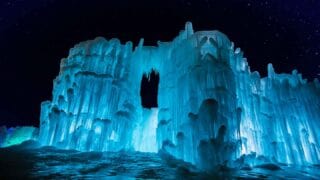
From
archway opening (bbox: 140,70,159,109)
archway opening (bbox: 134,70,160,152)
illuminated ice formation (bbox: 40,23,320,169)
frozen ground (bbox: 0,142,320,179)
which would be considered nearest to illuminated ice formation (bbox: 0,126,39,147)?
illuminated ice formation (bbox: 40,23,320,169)

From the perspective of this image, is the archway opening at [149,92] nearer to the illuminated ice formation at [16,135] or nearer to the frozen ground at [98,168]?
the illuminated ice formation at [16,135]

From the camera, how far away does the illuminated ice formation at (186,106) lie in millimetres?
21016

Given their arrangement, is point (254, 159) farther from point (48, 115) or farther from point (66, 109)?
point (48, 115)

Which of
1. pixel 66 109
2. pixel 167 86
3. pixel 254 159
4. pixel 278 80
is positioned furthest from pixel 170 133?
pixel 278 80

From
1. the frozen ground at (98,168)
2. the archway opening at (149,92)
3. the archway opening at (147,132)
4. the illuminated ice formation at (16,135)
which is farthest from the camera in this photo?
the archway opening at (149,92)

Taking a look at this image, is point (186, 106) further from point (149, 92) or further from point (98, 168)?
point (149, 92)

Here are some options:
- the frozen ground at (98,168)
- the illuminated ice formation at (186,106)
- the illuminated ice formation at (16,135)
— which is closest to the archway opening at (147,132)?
the illuminated ice formation at (186,106)

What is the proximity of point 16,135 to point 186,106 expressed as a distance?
23.8 meters

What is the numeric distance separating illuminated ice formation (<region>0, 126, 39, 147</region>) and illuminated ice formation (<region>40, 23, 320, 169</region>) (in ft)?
29.0

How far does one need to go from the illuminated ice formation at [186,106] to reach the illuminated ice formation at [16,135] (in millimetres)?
8847

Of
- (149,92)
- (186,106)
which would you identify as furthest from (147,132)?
(149,92)

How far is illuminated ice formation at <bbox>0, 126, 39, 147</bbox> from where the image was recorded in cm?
3588

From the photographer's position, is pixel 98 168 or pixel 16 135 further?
pixel 16 135

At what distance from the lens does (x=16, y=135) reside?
36.7m
